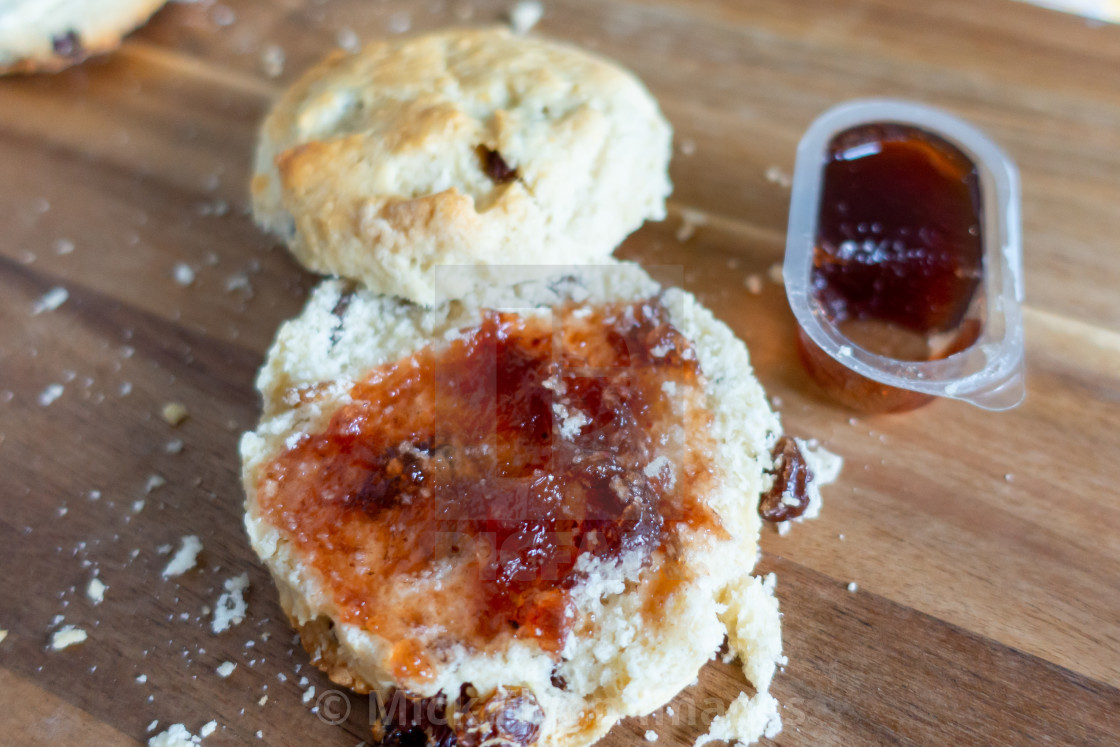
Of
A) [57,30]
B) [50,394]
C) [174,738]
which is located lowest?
[174,738]

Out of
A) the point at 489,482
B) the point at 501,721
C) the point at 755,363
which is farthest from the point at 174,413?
the point at 755,363

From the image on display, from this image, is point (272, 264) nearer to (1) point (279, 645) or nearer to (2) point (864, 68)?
(1) point (279, 645)

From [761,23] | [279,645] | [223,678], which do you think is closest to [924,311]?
[761,23]

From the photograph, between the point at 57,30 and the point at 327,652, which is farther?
the point at 57,30

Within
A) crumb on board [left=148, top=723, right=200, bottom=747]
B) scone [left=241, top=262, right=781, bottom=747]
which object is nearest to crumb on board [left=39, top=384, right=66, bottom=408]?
scone [left=241, top=262, right=781, bottom=747]

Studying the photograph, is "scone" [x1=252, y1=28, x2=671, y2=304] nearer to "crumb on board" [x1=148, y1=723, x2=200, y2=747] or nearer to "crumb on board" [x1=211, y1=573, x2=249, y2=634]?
"crumb on board" [x1=211, y1=573, x2=249, y2=634]

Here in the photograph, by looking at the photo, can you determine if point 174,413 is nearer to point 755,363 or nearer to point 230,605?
point 230,605
